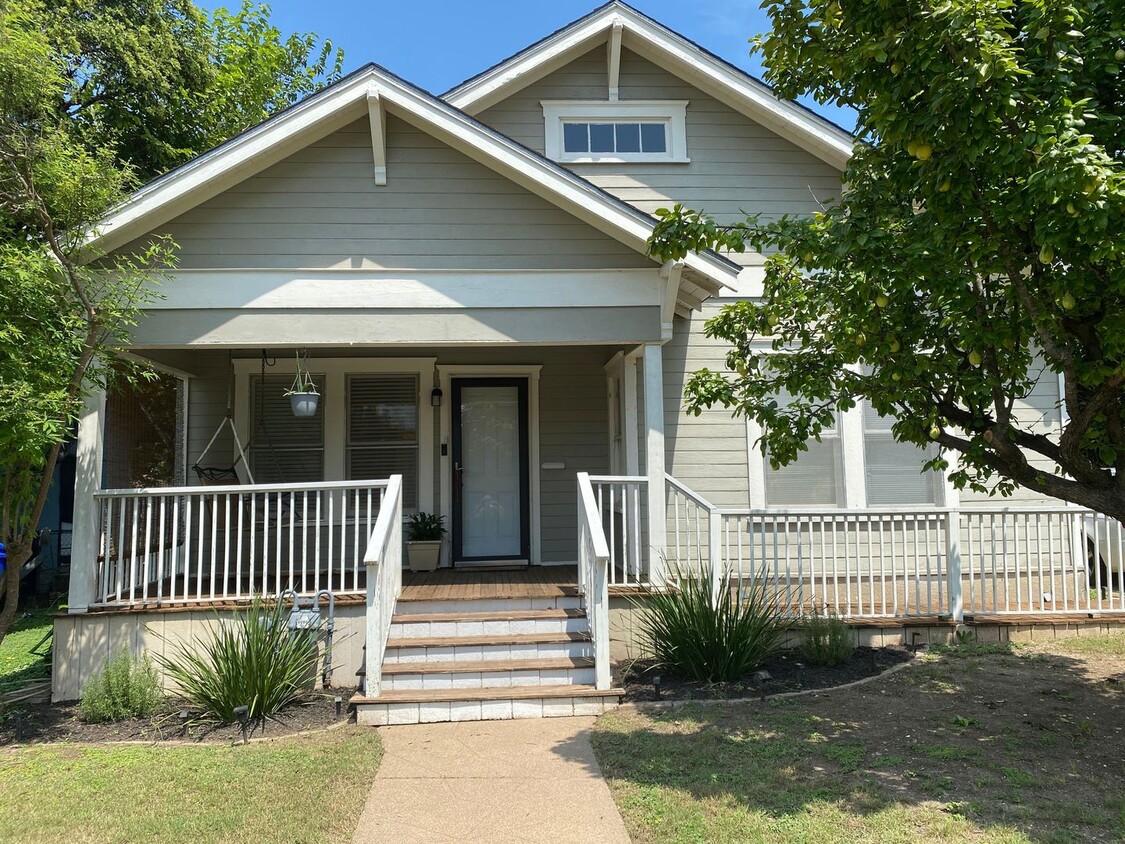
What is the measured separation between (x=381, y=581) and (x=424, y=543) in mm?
2751

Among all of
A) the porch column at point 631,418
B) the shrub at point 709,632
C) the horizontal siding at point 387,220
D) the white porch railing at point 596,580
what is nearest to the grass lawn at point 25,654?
the horizontal siding at point 387,220

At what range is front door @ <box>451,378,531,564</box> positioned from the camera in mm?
9148

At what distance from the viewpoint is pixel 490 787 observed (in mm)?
4301

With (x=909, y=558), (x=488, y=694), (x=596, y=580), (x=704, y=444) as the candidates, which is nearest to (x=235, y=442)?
(x=488, y=694)

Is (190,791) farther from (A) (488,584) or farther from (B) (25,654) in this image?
(B) (25,654)

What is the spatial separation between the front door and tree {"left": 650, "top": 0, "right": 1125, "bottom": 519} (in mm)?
4163

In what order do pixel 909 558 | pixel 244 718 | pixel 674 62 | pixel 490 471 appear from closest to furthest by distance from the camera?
pixel 244 718
pixel 909 558
pixel 674 62
pixel 490 471

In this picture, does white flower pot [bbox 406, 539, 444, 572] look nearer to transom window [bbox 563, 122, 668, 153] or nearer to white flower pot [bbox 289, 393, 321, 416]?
white flower pot [bbox 289, 393, 321, 416]

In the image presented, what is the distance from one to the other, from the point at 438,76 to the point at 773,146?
37.9 feet

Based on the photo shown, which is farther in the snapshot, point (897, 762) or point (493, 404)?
point (493, 404)

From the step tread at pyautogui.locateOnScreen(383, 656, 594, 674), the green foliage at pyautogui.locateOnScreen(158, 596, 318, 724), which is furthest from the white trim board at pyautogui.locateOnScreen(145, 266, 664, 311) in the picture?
the step tread at pyautogui.locateOnScreen(383, 656, 594, 674)

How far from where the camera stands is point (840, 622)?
6516 mm

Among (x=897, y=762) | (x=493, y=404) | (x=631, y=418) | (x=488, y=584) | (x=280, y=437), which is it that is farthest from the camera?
(x=493, y=404)

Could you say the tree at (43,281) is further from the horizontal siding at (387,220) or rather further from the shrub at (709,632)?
the shrub at (709,632)
